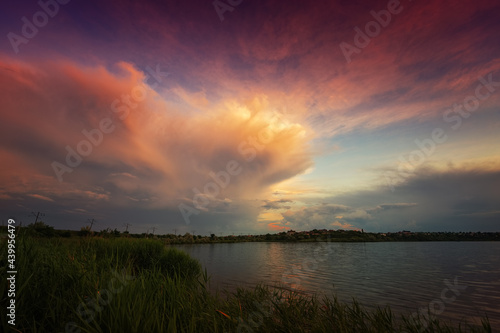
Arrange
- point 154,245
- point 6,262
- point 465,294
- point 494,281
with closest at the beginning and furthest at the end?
1. point 6,262
2. point 465,294
3. point 154,245
4. point 494,281

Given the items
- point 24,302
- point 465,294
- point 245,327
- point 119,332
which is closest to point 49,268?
point 24,302

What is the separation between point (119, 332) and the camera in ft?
15.7

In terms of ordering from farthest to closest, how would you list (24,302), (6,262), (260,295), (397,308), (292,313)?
(397,308) → (260,295) → (292,313) → (6,262) → (24,302)

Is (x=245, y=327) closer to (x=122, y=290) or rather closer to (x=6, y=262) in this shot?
(x=122, y=290)

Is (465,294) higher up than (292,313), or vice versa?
(292,313)

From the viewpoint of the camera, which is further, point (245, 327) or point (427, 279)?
point (427, 279)

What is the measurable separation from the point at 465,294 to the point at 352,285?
10.6 meters

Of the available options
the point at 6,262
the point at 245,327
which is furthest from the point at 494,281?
the point at 6,262

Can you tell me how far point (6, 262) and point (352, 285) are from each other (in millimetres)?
28814

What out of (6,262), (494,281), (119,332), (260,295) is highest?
(6,262)

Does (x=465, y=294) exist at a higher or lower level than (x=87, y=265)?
lower

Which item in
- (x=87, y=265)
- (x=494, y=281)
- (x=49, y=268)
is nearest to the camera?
(x=49, y=268)

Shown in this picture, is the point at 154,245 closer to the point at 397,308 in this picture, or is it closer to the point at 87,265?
the point at 87,265

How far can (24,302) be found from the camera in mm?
5992
